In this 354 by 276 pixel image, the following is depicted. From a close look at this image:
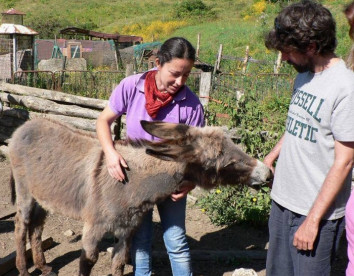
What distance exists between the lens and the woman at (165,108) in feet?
9.07

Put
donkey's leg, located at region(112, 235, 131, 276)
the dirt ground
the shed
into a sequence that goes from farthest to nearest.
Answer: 1. the shed
2. the dirt ground
3. donkey's leg, located at region(112, 235, 131, 276)

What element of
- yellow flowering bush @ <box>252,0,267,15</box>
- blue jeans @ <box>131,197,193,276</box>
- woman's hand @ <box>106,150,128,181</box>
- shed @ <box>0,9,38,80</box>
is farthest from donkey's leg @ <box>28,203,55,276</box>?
yellow flowering bush @ <box>252,0,267,15</box>

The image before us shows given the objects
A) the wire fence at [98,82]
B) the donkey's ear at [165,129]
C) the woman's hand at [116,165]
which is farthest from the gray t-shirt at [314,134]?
the wire fence at [98,82]

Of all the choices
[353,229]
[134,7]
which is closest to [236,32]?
[134,7]

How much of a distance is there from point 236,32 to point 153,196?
1074 inches

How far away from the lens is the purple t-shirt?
9.76 ft

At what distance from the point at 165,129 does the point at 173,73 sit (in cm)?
38

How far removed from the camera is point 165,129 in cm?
280

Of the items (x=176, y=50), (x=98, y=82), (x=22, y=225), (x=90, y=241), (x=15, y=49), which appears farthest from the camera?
(x=15, y=49)

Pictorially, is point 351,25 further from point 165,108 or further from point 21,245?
point 21,245

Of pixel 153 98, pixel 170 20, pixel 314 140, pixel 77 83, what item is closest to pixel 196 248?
pixel 153 98

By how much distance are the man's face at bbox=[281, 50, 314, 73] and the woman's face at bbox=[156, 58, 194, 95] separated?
0.70 m

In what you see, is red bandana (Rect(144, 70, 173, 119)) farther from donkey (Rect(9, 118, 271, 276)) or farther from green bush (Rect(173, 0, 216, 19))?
green bush (Rect(173, 0, 216, 19))

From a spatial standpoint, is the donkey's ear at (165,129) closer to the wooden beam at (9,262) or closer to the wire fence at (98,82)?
the wooden beam at (9,262)
